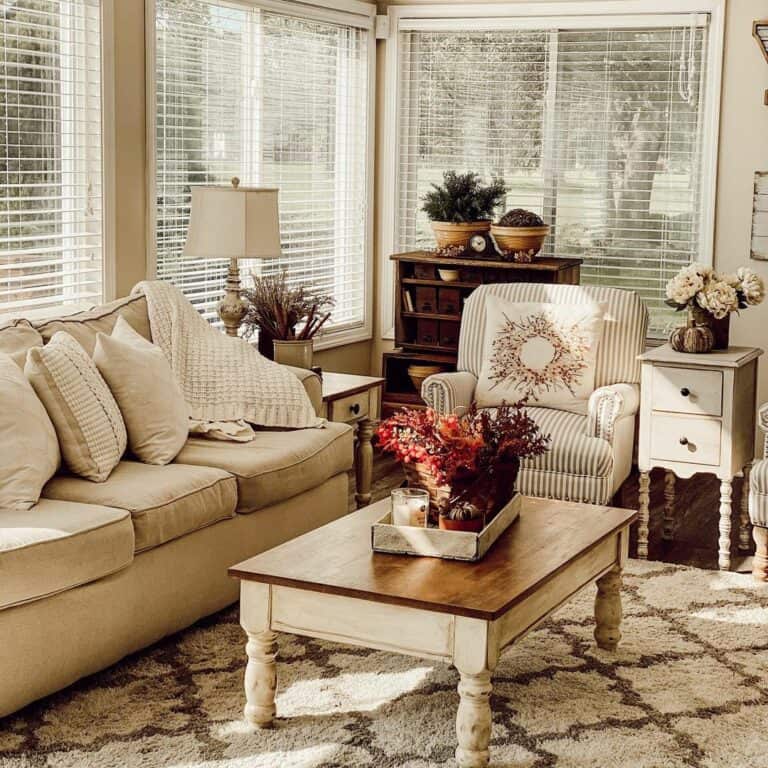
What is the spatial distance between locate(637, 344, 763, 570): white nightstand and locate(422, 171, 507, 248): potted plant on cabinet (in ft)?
5.65

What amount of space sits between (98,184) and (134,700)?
7.59 ft

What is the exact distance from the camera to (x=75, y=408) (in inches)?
142

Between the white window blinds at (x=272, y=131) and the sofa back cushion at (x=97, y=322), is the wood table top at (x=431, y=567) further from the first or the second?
the white window blinds at (x=272, y=131)

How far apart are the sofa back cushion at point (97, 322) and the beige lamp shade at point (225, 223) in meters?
0.37

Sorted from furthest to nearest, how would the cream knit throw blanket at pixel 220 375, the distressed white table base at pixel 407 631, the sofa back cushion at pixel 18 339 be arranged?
the cream knit throw blanket at pixel 220 375, the sofa back cushion at pixel 18 339, the distressed white table base at pixel 407 631

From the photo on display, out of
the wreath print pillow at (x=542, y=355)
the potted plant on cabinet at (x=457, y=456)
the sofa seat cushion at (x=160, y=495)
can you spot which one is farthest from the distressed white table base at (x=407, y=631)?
the wreath print pillow at (x=542, y=355)

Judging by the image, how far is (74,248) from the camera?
4.79 metres

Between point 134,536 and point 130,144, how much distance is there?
2.11 meters

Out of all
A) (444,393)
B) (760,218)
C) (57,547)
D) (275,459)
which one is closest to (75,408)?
(57,547)

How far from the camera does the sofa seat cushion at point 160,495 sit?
346 cm

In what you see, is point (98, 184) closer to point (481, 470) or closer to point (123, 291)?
point (123, 291)

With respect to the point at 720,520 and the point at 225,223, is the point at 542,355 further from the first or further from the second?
the point at 225,223

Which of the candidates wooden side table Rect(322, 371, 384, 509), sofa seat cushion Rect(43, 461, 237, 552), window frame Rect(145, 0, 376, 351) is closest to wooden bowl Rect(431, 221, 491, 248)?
window frame Rect(145, 0, 376, 351)

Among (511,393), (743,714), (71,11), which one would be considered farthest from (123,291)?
(743,714)
